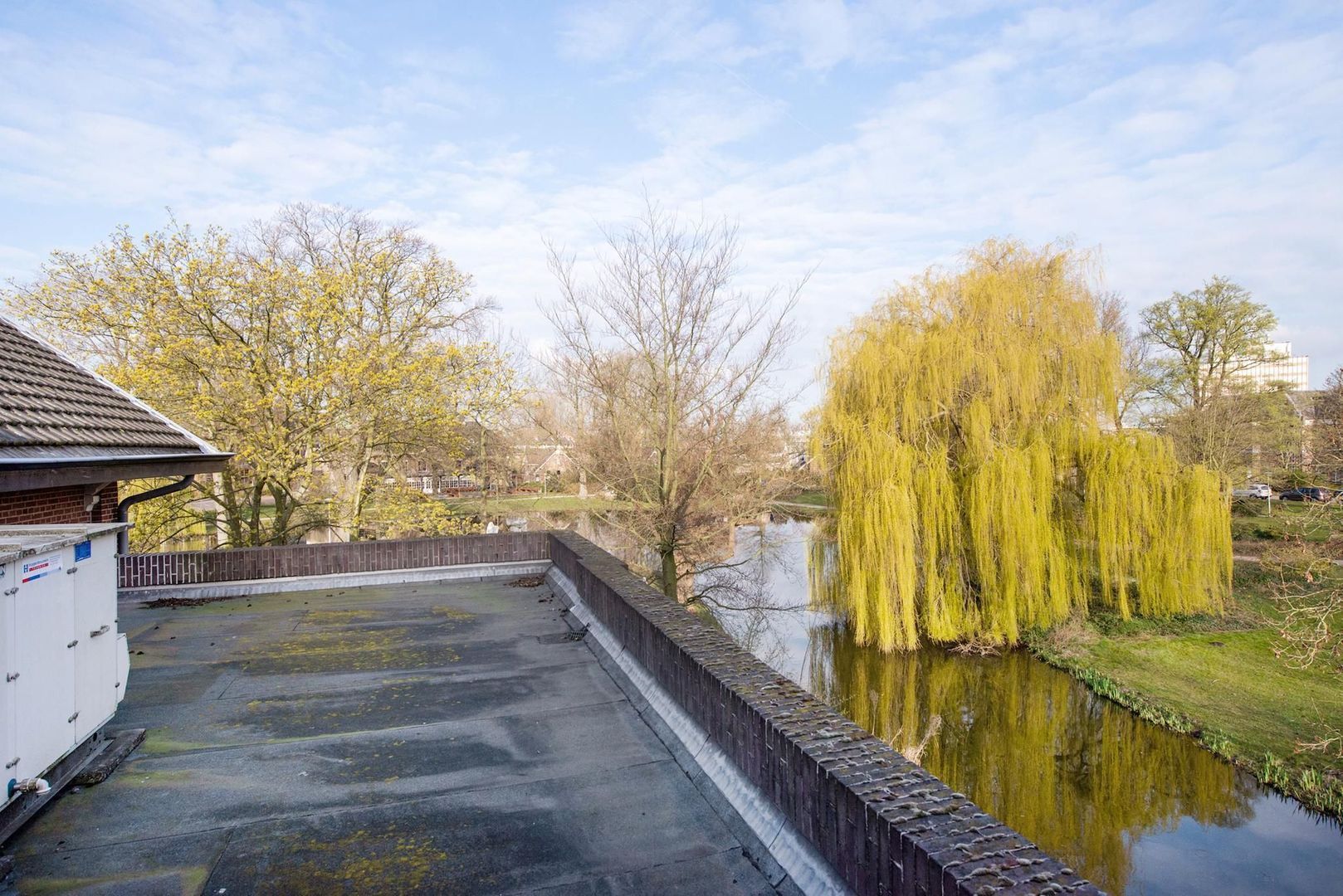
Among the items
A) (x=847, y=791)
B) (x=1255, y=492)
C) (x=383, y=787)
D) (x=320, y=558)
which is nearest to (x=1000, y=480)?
(x=320, y=558)

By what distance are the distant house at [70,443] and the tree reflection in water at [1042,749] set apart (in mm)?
11019

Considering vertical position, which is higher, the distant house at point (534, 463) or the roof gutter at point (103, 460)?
the distant house at point (534, 463)

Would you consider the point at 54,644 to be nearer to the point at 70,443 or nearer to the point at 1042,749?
the point at 70,443

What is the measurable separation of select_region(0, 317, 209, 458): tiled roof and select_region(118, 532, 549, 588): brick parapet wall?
2870mm

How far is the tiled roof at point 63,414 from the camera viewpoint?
20.1ft

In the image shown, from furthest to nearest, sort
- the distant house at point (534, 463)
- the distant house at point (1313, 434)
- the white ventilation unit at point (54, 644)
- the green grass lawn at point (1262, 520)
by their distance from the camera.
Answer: the green grass lawn at point (1262, 520) → the distant house at point (534, 463) → the distant house at point (1313, 434) → the white ventilation unit at point (54, 644)

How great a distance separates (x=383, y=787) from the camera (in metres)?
4.60

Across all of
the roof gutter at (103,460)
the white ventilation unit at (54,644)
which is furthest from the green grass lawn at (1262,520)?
the white ventilation unit at (54,644)

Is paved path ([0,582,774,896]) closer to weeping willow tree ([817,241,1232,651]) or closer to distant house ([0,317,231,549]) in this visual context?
distant house ([0,317,231,549])

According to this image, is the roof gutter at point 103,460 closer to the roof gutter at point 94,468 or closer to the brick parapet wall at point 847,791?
the roof gutter at point 94,468

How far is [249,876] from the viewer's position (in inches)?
141

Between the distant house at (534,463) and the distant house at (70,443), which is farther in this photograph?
the distant house at (534,463)

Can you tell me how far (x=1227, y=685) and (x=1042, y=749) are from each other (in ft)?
18.1

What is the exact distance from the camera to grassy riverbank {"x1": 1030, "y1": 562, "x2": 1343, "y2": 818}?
1212 cm
